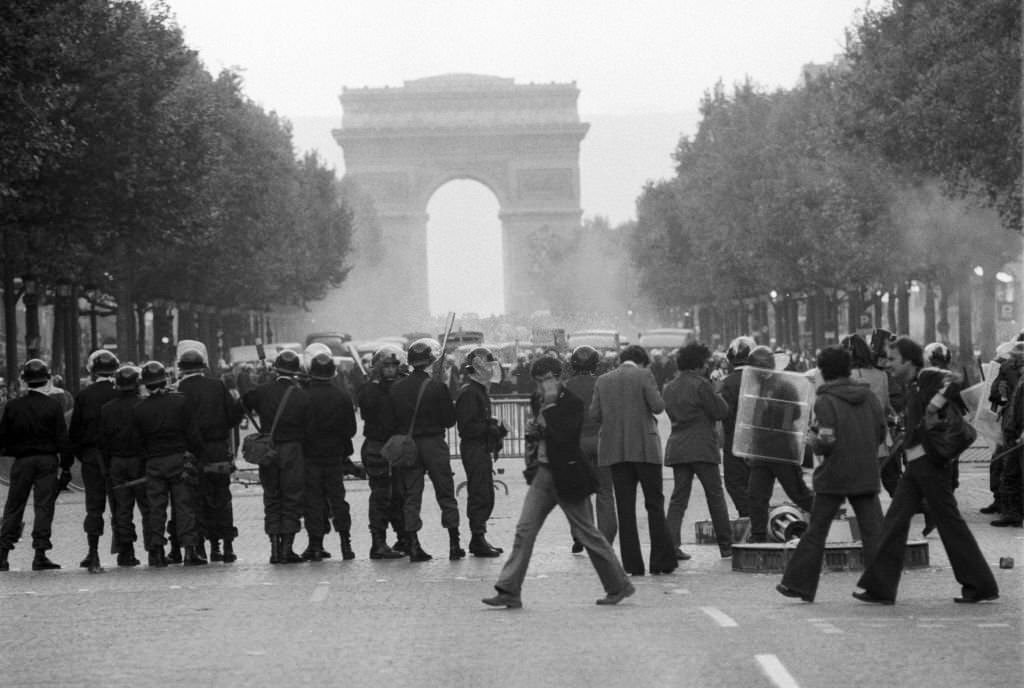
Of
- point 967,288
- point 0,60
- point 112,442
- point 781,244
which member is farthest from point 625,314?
point 112,442

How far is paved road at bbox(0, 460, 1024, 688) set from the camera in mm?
11406

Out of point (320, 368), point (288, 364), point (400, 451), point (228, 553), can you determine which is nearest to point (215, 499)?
point (228, 553)

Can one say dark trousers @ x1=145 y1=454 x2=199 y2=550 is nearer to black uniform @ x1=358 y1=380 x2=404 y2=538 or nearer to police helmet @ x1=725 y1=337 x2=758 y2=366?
black uniform @ x1=358 y1=380 x2=404 y2=538

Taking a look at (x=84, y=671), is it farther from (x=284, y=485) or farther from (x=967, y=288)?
(x=967, y=288)

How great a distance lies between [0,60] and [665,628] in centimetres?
1772

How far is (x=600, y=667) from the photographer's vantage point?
11.6 metres

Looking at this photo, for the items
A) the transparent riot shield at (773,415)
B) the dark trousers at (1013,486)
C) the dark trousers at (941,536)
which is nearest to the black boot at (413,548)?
the transparent riot shield at (773,415)

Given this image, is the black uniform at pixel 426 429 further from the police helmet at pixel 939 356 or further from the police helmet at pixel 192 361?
the police helmet at pixel 939 356

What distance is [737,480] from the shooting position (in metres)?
19.7

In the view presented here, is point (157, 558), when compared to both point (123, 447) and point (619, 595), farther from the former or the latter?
point (619, 595)

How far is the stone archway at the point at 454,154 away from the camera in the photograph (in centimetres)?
12406

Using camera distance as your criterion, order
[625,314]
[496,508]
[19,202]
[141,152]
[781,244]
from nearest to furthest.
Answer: [496,508] < [19,202] < [141,152] < [781,244] < [625,314]

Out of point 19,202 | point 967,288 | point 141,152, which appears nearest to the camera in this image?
point 19,202

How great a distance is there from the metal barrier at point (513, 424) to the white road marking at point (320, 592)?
65.1ft
